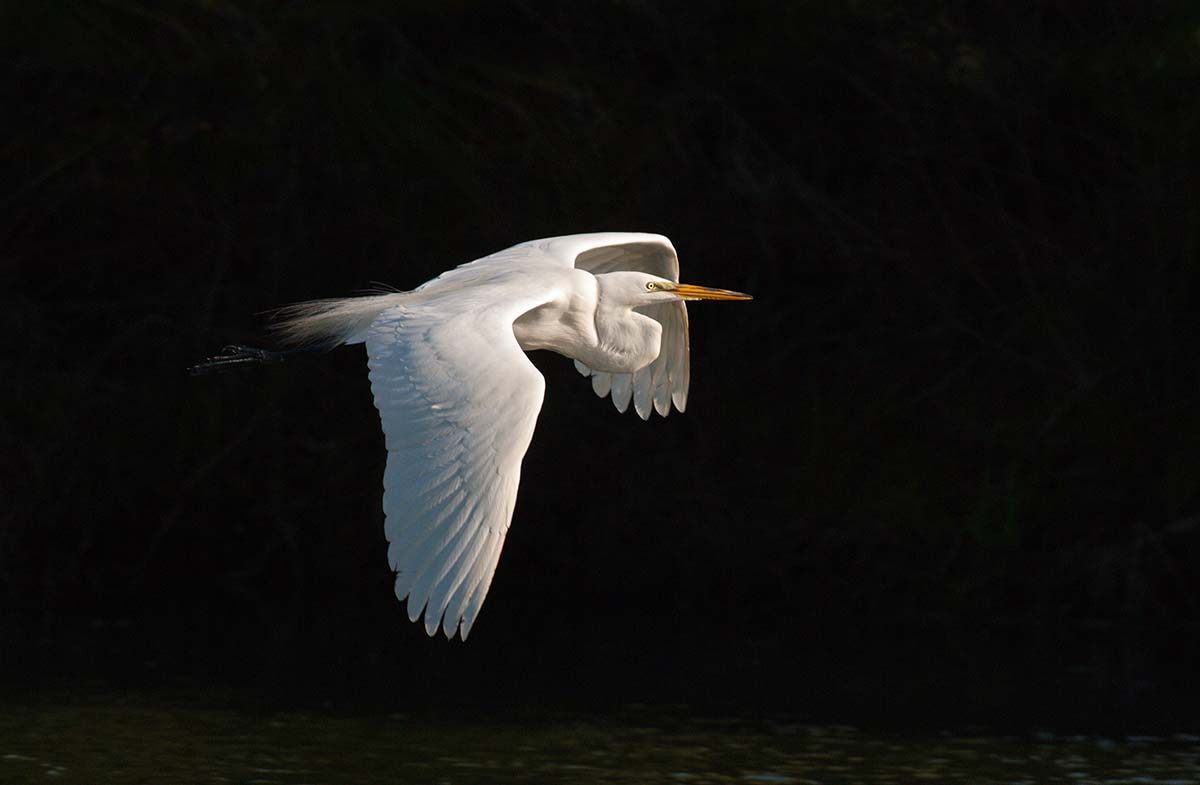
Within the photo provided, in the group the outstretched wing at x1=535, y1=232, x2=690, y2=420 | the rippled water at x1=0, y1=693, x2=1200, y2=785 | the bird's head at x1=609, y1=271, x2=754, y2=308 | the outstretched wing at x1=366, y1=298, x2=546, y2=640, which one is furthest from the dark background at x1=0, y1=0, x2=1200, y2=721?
the outstretched wing at x1=366, y1=298, x2=546, y2=640

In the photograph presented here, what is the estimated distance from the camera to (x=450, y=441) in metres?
4.51

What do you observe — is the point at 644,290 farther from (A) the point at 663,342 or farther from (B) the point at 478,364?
(B) the point at 478,364

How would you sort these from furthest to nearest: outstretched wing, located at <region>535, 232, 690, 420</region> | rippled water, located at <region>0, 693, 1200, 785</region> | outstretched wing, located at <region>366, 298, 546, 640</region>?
outstretched wing, located at <region>535, 232, 690, 420</region> → rippled water, located at <region>0, 693, 1200, 785</region> → outstretched wing, located at <region>366, 298, 546, 640</region>

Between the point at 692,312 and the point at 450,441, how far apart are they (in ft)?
19.9

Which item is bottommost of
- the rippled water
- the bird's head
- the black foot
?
the rippled water

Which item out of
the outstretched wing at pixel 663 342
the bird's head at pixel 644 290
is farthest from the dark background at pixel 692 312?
the bird's head at pixel 644 290

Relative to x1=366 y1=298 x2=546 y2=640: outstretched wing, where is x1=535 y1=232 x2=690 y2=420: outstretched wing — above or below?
above

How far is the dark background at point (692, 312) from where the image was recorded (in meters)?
9.73

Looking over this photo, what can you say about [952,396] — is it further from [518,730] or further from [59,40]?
[59,40]

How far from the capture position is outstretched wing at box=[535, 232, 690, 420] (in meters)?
6.66

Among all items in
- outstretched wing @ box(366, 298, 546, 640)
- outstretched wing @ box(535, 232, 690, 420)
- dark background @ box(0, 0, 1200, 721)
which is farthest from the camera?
dark background @ box(0, 0, 1200, 721)

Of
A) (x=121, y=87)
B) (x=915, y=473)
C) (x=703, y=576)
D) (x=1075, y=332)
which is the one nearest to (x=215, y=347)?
(x=121, y=87)

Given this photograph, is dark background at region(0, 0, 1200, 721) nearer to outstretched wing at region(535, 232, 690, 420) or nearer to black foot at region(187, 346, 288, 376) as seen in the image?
outstretched wing at region(535, 232, 690, 420)

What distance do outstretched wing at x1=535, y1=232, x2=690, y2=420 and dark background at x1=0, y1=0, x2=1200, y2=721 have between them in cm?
228
